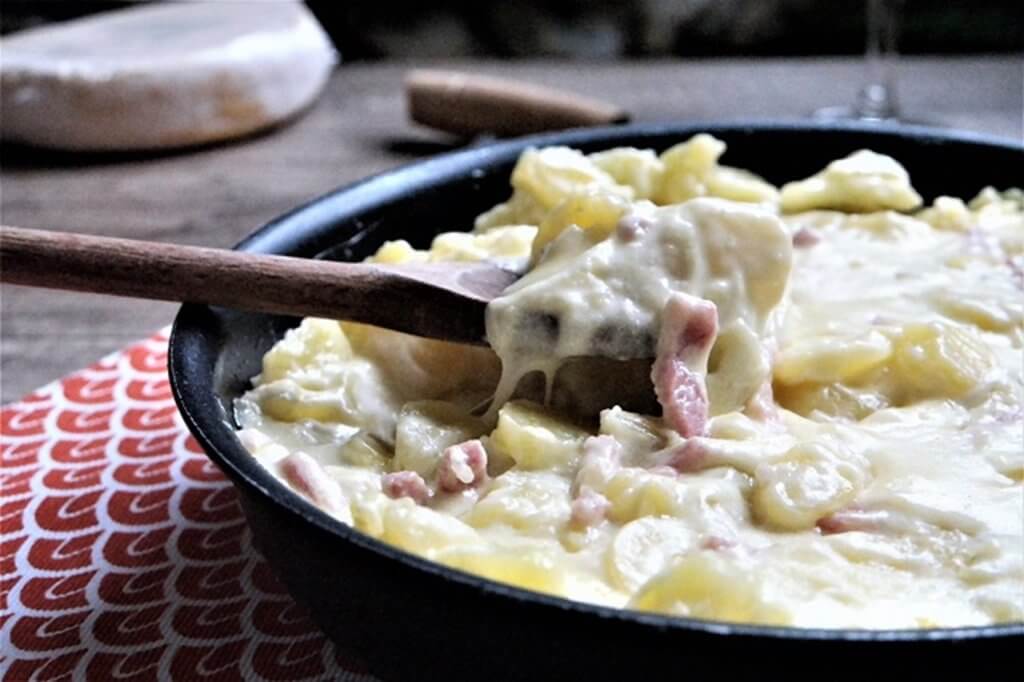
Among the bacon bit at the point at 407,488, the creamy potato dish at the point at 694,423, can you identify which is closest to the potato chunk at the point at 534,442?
the creamy potato dish at the point at 694,423

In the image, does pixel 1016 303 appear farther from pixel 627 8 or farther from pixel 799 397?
pixel 627 8

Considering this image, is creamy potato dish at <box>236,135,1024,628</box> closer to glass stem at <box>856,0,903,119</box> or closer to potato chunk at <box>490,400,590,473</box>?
potato chunk at <box>490,400,590,473</box>

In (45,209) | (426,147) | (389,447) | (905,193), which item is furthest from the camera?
(426,147)

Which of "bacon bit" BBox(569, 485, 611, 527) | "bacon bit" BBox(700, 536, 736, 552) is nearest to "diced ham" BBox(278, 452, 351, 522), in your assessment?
"bacon bit" BBox(569, 485, 611, 527)

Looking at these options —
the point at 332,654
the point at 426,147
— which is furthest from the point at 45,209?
the point at 332,654

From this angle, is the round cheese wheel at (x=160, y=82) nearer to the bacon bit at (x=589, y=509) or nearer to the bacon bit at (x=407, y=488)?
the bacon bit at (x=407, y=488)

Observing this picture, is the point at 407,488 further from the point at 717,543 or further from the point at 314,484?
the point at 717,543

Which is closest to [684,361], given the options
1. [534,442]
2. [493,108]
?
[534,442]
